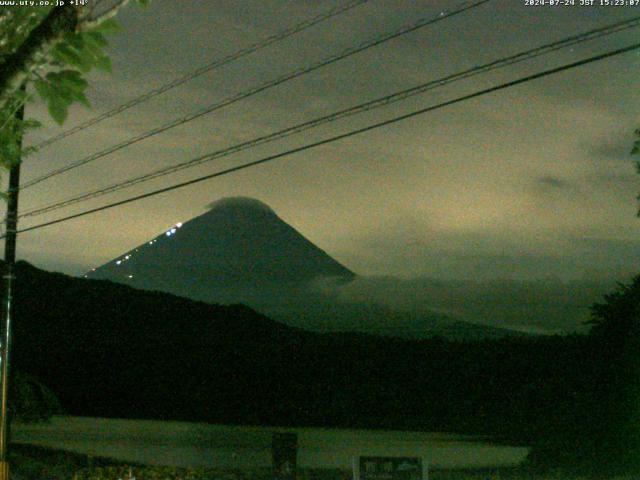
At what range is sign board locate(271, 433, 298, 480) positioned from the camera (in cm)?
1534

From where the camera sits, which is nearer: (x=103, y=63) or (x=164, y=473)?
(x=103, y=63)

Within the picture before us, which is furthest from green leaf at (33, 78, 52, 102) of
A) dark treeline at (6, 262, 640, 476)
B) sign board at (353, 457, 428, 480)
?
dark treeline at (6, 262, 640, 476)

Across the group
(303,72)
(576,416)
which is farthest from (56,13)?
(576,416)

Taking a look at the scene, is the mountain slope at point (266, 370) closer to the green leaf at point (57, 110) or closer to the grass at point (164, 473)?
the grass at point (164, 473)

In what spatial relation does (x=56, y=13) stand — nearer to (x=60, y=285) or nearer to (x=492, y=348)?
(x=492, y=348)

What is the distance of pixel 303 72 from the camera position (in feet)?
42.5

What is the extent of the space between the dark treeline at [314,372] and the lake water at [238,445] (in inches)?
80.9

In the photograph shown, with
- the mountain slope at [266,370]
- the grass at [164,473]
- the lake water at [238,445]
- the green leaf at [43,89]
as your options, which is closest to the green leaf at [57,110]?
the green leaf at [43,89]

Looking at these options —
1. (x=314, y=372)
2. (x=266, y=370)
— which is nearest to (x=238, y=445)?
(x=314, y=372)

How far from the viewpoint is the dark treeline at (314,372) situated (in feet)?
70.9

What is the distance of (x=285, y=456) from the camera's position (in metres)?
15.5

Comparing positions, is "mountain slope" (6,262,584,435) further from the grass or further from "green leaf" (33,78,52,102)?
"green leaf" (33,78,52,102)

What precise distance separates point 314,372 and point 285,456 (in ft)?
128

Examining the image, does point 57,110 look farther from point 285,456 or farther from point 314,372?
point 314,372
